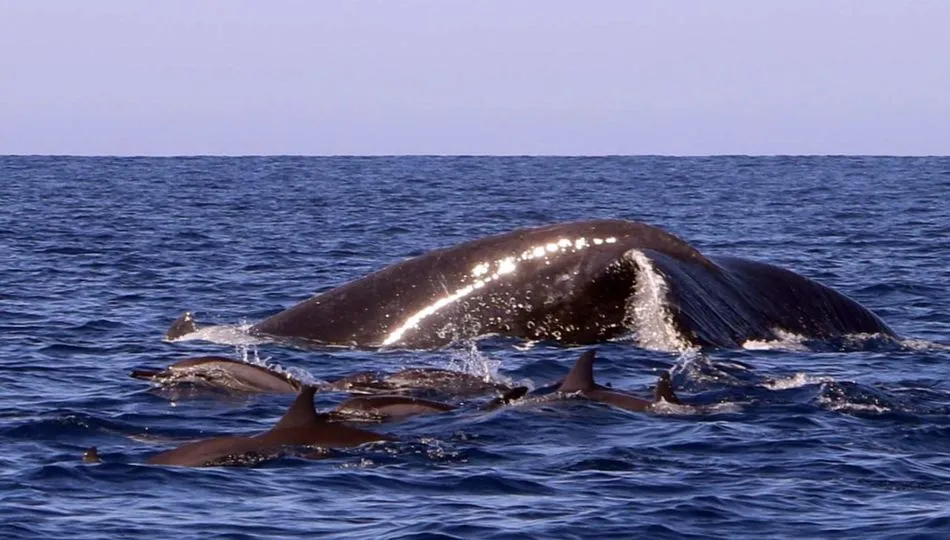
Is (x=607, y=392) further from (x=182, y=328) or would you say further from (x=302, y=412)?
(x=182, y=328)

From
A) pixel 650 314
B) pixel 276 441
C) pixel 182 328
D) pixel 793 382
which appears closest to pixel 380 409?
Result: pixel 276 441

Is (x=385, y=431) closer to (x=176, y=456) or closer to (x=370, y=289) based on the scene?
(x=176, y=456)

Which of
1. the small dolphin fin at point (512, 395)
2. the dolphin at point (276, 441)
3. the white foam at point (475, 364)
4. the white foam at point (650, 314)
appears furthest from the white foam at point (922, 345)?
the dolphin at point (276, 441)

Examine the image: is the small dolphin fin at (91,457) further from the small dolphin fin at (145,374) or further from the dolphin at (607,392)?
the dolphin at (607,392)

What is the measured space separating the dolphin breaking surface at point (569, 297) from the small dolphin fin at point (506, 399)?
1.98m

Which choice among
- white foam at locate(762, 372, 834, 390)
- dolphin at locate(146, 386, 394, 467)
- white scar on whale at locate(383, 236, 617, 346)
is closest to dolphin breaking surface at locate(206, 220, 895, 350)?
white scar on whale at locate(383, 236, 617, 346)

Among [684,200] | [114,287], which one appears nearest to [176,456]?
[114,287]

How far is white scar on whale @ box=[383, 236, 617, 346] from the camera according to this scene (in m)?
15.4

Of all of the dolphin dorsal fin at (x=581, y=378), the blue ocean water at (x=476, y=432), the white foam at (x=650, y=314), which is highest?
the white foam at (x=650, y=314)

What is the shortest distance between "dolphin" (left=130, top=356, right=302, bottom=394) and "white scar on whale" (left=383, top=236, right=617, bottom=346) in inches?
57.8

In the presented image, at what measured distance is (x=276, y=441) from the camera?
11578 millimetres

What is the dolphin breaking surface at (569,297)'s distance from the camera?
15.1 meters

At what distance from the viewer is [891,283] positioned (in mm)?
24688

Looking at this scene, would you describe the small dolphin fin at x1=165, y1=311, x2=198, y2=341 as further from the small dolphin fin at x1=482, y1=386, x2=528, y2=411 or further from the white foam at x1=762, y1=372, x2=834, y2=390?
the white foam at x1=762, y1=372, x2=834, y2=390
